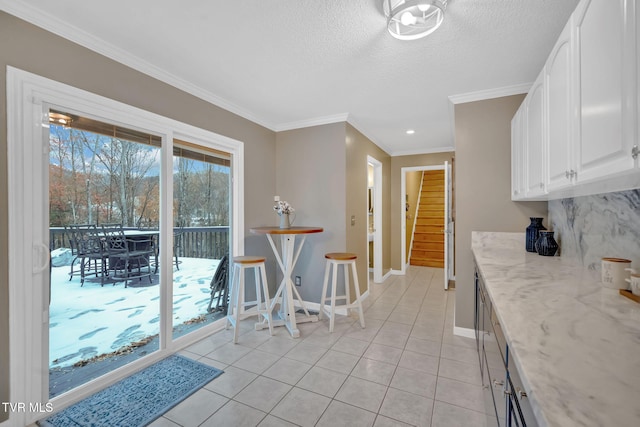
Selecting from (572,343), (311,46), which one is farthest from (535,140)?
(311,46)

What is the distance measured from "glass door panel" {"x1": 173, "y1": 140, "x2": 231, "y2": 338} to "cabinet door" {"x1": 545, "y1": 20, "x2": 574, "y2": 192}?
114 inches

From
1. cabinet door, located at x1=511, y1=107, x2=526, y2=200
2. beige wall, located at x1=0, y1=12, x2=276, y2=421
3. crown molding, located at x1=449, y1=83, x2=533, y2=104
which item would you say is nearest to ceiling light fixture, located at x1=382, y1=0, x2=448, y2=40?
cabinet door, located at x1=511, y1=107, x2=526, y2=200

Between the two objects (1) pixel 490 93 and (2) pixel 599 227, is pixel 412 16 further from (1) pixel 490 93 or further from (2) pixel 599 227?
(2) pixel 599 227

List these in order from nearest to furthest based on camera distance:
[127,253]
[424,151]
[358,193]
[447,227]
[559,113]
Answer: [559,113], [127,253], [358,193], [447,227], [424,151]

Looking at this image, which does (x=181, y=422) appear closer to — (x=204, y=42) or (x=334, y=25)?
(x=204, y=42)

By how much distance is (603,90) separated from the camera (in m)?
0.99

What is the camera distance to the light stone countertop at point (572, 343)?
56 centimetres

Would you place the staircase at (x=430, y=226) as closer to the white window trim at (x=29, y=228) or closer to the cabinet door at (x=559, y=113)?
the cabinet door at (x=559, y=113)

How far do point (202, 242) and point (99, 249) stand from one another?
3.11 ft

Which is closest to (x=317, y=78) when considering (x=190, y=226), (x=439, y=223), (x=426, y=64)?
(x=426, y=64)

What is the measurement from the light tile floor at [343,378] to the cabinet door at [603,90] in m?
1.62

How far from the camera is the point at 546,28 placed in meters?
1.78

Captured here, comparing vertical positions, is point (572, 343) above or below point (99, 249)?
below

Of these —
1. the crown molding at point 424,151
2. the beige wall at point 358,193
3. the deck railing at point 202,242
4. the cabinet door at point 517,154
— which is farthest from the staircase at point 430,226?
the deck railing at point 202,242
